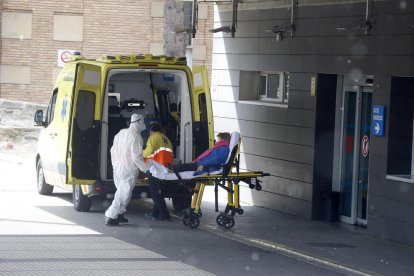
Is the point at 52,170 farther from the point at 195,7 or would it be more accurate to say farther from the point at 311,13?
the point at 311,13

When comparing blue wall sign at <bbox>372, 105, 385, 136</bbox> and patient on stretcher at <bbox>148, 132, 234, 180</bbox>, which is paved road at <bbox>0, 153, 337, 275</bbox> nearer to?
patient on stretcher at <bbox>148, 132, 234, 180</bbox>

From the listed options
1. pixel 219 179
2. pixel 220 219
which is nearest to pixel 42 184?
pixel 220 219

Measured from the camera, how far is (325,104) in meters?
17.5

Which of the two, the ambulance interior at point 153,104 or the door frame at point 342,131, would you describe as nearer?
the door frame at point 342,131

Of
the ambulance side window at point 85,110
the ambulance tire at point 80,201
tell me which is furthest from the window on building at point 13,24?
the ambulance side window at point 85,110

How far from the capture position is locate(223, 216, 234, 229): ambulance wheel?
53.3 ft

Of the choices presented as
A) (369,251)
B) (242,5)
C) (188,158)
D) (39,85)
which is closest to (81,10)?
(39,85)

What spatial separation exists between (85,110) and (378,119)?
4480 mm

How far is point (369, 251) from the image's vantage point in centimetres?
1451

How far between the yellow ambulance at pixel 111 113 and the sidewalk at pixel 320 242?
136cm

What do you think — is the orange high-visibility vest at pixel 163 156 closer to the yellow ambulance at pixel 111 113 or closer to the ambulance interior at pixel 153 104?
the yellow ambulance at pixel 111 113

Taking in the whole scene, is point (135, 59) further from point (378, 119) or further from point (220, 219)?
point (378, 119)

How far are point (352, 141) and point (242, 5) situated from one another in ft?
13.2

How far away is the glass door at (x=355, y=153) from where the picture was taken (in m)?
16.9
